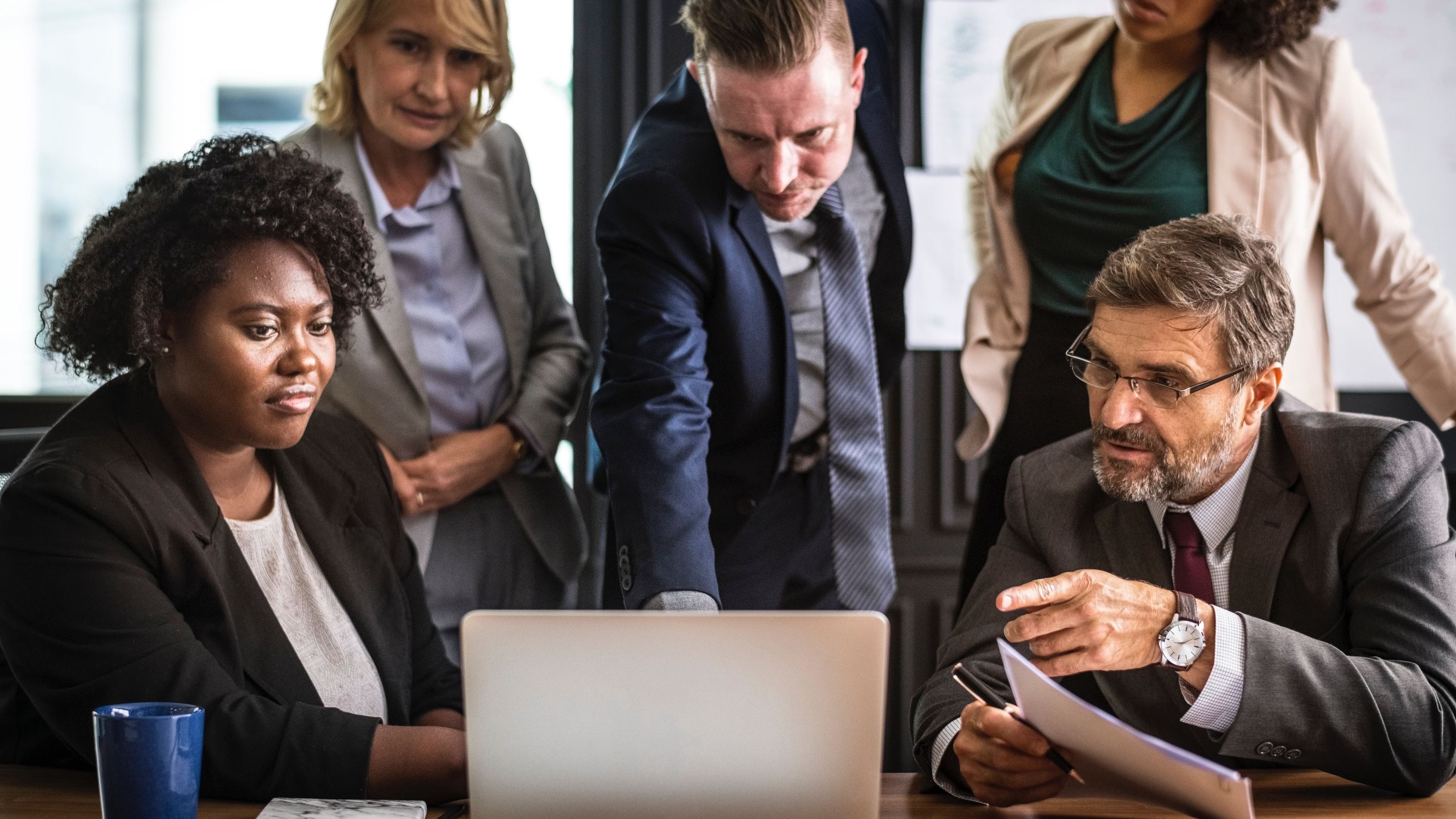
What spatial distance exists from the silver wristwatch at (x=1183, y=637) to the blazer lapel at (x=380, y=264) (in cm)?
136

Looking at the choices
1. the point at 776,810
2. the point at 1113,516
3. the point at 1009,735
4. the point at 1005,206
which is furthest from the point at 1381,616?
the point at 1005,206

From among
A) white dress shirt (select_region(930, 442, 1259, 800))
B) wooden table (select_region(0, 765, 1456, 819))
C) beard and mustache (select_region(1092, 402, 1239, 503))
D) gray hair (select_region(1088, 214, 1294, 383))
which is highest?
gray hair (select_region(1088, 214, 1294, 383))

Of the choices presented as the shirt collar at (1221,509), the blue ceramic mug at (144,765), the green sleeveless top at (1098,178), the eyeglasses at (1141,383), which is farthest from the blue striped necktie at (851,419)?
the blue ceramic mug at (144,765)

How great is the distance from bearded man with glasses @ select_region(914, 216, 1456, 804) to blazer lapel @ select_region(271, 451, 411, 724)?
0.76 m

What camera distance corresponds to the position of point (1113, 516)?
175 cm

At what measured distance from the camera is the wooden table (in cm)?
128

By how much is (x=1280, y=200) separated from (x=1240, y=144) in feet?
0.38

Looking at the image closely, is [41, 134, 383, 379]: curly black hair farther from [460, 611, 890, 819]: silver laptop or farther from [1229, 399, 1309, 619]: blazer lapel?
[1229, 399, 1309, 619]: blazer lapel

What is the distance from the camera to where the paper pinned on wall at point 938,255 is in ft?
10.7

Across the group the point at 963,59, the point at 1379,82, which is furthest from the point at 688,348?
the point at 1379,82

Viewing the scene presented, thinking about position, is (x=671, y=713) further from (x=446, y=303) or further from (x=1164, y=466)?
(x=446, y=303)

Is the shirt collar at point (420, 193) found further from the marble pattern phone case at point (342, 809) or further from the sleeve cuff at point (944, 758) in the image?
the sleeve cuff at point (944, 758)

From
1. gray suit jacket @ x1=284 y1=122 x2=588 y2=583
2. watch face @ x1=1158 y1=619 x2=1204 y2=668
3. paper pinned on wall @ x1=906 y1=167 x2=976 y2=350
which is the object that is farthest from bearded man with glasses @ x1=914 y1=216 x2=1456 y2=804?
paper pinned on wall @ x1=906 y1=167 x2=976 y2=350

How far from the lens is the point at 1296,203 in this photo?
2150 mm
